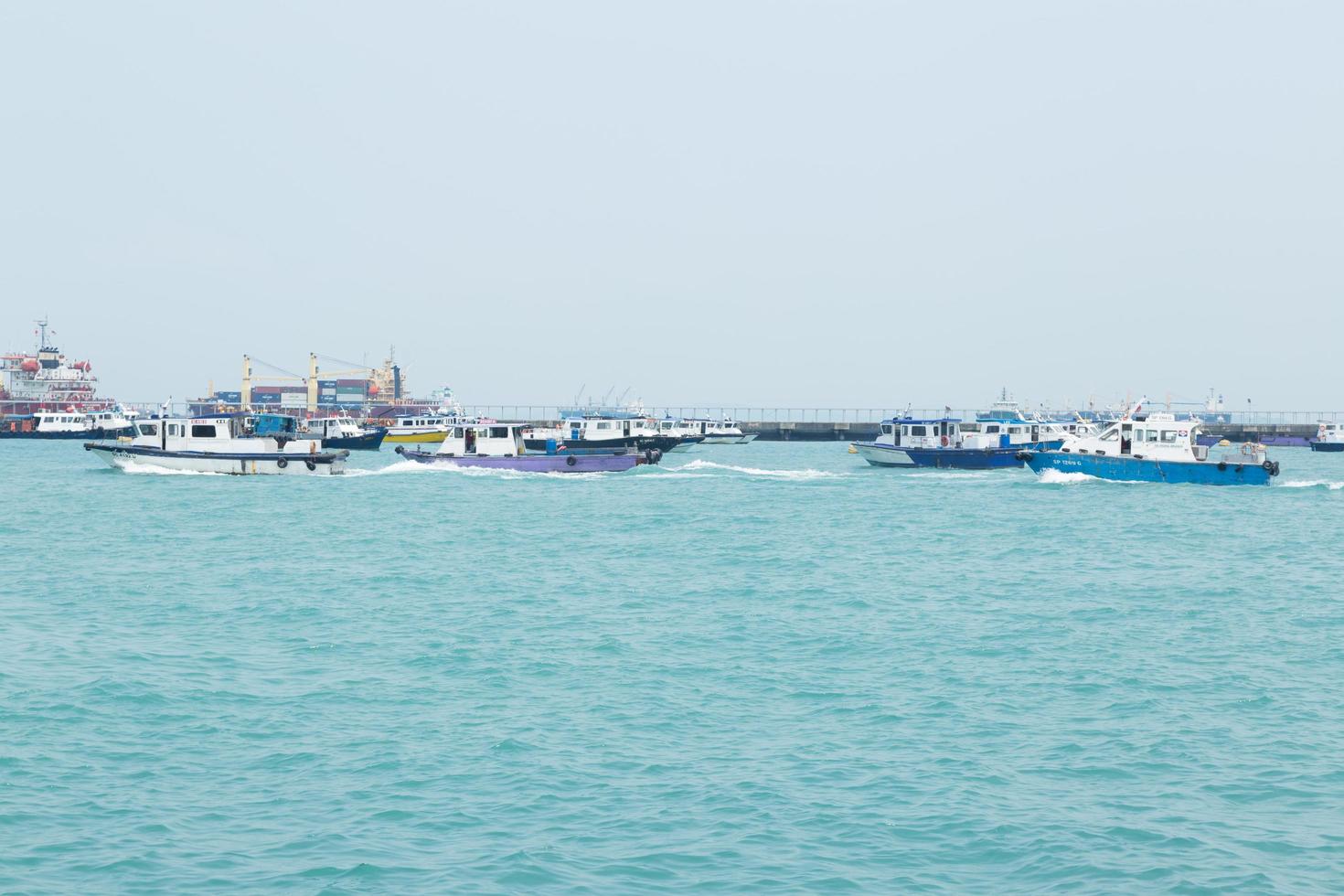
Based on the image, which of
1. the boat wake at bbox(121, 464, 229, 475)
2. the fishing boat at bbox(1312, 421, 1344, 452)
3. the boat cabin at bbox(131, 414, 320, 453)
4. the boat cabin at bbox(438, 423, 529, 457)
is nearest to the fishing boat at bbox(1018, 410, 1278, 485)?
the boat cabin at bbox(438, 423, 529, 457)

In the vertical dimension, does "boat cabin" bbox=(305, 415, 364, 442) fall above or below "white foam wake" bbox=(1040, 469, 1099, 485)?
above

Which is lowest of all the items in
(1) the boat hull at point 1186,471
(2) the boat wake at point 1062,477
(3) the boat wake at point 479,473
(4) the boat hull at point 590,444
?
(3) the boat wake at point 479,473

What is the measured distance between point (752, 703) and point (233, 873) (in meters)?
8.70

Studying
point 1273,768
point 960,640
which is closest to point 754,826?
point 1273,768

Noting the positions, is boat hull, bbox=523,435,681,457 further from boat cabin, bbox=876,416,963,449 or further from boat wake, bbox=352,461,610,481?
boat cabin, bbox=876,416,963,449

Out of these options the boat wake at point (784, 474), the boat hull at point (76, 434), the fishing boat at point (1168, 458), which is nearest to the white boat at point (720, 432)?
the boat wake at point (784, 474)

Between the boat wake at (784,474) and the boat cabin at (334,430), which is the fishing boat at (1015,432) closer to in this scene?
the boat wake at (784,474)

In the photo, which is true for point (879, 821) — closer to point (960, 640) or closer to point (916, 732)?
point (916, 732)

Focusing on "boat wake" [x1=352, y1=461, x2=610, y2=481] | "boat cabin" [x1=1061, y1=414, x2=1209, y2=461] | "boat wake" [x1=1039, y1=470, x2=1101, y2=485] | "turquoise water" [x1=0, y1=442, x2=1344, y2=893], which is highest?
"boat cabin" [x1=1061, y1=414, x2=1209, y2=461]

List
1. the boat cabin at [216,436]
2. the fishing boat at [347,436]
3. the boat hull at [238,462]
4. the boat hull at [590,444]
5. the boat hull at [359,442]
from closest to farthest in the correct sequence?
the boat hull at [238,462], the boat cabin at [216,436], the boat hull at [590,444], the boat hull at [359,442], the fishing boat at [347,436]

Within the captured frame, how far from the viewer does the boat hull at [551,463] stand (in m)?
73.9

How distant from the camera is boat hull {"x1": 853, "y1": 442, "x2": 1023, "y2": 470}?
80375 millimetres

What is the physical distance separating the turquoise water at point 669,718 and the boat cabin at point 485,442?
33595 millimetres

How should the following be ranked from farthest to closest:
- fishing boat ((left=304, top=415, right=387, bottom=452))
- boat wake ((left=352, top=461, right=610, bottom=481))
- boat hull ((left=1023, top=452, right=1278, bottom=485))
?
fishing boat ((left=304, top=415, right=387, bottom=452)) → boat wake ((left=352, top=461, right=610, bottom=481)) → boat hull ((left=1023, top=452, right=1278, bottom=485))
